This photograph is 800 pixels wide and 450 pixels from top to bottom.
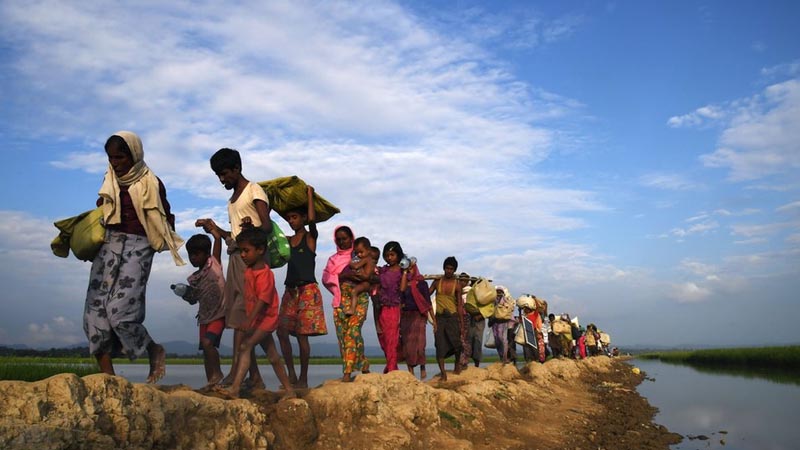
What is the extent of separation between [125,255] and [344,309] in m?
2.61

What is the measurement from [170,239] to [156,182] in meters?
0.48

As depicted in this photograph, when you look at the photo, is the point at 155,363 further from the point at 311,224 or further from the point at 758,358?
the point at 758,358

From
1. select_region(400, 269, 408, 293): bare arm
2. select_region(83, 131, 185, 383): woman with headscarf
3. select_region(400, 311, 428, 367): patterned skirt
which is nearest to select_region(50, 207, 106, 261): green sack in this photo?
select_region(83, 131, 185, 383): woman with headscarf

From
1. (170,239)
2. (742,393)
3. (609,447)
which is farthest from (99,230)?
(742,393)

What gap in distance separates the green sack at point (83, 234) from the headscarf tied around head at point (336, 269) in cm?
270

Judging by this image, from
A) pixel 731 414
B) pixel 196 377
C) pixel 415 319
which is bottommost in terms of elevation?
pixel 731 414

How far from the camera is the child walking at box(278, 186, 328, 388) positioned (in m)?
6.03

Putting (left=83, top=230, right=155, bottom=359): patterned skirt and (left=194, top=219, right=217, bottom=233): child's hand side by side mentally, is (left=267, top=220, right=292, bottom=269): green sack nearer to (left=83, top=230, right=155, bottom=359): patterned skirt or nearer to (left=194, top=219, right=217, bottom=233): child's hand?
(left=194, top=219, right=217, bottom=233): child's hand

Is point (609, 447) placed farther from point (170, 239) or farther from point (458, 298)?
point (170, 239)

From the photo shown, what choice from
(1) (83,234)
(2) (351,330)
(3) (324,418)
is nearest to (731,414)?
(2) (351,330)

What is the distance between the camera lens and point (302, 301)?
609 cm

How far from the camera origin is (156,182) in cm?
492

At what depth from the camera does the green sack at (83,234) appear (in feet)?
15.1

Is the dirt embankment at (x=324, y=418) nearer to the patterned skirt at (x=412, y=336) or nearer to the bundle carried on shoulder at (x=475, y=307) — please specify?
the patterned skirt at (x=412, y=336)
